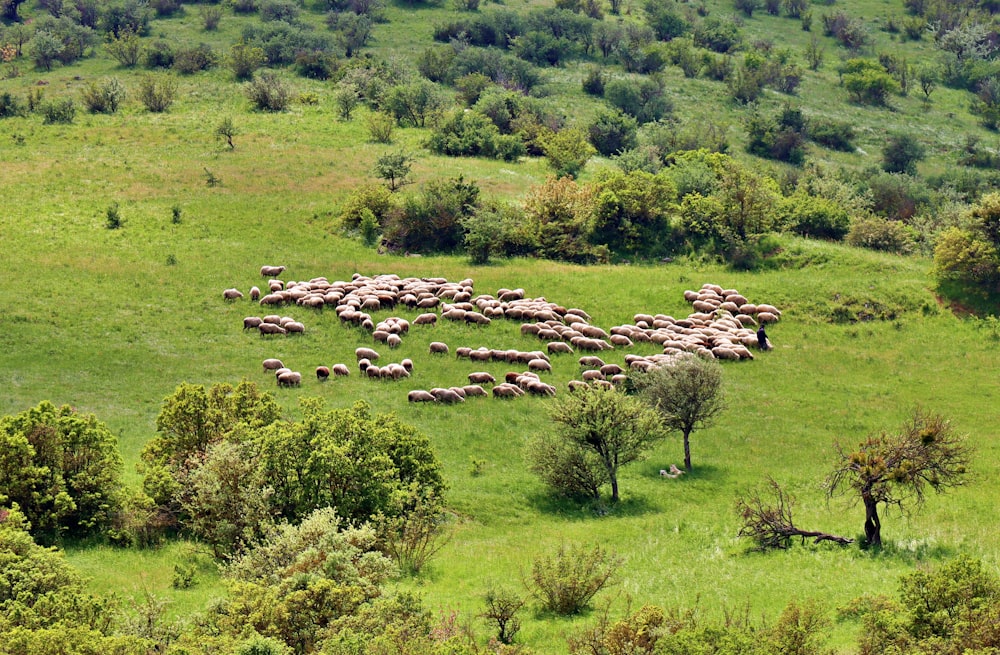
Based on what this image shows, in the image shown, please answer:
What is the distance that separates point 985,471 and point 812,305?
17.9m

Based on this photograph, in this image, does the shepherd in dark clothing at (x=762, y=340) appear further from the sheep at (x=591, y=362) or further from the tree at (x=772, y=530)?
the tree at (x=772, y=530)

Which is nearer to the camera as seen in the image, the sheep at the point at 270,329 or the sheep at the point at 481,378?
the sheep at the point at 481,378

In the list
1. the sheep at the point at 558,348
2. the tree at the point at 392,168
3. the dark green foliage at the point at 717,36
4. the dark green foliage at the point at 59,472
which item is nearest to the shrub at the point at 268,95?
the tree at the point at 392,168

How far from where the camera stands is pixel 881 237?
203 feet

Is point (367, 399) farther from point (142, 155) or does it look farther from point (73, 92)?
point (73, 92)

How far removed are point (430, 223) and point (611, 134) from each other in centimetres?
3288

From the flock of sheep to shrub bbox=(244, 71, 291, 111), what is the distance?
41790mm

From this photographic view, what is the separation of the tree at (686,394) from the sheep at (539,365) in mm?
8167

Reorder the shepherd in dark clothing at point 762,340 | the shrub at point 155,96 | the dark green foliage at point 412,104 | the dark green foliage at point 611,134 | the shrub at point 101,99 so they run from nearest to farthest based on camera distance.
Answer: the shepherd in dark clothing at point 762,340 < the shrub at point 101,99 < the dark green foliage at point 611,134 < the shrub at point 155,96 < the dark green foliage at point 412,104

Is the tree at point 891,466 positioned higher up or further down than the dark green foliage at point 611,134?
higher up

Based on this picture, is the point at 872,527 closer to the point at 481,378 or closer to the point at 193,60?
the point at 481,378

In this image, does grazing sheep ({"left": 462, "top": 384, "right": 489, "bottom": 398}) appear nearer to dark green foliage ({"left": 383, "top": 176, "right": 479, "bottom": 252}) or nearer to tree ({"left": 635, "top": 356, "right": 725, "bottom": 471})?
tree ({"left": 635, "top": 356, "right": 725, "bottom": 471})

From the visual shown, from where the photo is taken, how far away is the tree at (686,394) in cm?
3450

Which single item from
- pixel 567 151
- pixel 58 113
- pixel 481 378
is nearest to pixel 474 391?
pixel 481 378
